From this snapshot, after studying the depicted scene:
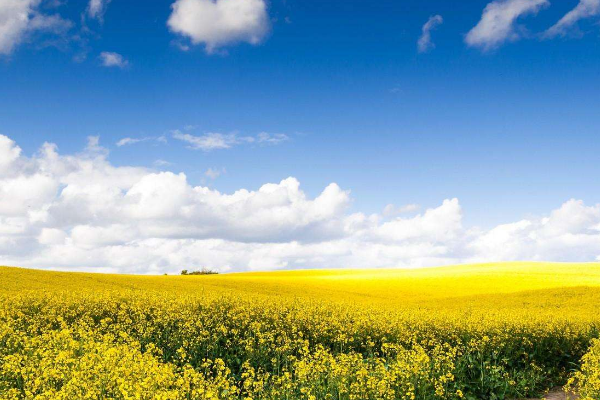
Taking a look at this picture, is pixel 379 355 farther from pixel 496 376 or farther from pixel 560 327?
pixel 560 327

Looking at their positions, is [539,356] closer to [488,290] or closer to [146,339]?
[146,339]

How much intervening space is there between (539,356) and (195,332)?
9436 millimetres

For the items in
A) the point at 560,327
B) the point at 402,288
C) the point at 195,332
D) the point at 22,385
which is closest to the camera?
the point at 22,385

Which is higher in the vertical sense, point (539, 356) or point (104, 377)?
point (104, 377)

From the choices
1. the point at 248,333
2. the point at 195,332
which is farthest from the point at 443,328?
the point at 195,332

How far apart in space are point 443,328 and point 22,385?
10.5 meters

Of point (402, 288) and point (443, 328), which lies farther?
point (402, 288)

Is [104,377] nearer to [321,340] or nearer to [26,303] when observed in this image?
[321,340]

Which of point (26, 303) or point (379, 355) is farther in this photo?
point (26, 303)

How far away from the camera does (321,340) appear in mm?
13766

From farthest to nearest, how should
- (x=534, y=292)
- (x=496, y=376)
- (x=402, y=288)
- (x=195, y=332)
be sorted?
(x=402, y=288) < (x=534, y=292) < (x=195, y=332) < (x=496, y=376)

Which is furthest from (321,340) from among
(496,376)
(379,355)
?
(496,376)

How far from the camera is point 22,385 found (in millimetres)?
8836

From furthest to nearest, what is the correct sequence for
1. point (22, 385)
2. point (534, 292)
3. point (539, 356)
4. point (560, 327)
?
point (534, 292) → point (560, 327) → point (539, 356) → point (22, 385)
